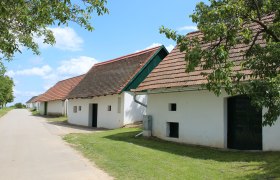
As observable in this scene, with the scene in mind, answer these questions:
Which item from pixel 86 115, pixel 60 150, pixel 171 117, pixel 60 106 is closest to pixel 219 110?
pixel 171 117

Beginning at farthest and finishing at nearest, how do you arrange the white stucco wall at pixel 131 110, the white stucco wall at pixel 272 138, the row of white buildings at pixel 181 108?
the white stucco wall at pixel 131 110 < the row of white buildings at pixel 181 108 < the white stucco wall at pixel 272 138

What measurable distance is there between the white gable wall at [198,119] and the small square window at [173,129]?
19cm

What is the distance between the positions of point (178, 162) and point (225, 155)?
2.15 m

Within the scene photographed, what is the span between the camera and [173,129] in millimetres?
16969

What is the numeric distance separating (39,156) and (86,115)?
17778 millimetres

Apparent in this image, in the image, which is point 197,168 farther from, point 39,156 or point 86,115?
point 86,115

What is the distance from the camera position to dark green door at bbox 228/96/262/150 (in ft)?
42.6

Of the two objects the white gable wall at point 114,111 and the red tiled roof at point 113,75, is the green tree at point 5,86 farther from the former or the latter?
the white gable wall at point 114,111

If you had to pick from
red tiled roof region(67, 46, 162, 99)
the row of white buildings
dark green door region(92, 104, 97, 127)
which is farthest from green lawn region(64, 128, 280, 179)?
dark green door region(92, 104, 97, 127)

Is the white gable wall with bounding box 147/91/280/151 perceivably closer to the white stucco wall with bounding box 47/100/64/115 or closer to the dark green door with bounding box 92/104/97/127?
the dark green door with bounding box 92/104/97/127

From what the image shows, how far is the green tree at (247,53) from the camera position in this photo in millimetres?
6039

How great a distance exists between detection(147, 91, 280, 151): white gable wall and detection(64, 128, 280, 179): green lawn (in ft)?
1.96

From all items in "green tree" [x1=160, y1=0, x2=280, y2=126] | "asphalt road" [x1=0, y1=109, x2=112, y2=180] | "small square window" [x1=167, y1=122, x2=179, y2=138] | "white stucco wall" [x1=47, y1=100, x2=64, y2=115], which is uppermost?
"green tree" [x1=160, y1=0, x2=280, y2=126]

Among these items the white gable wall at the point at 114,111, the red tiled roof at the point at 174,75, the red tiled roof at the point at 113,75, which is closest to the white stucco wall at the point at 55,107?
the red tiled roof at the point at 113,75
